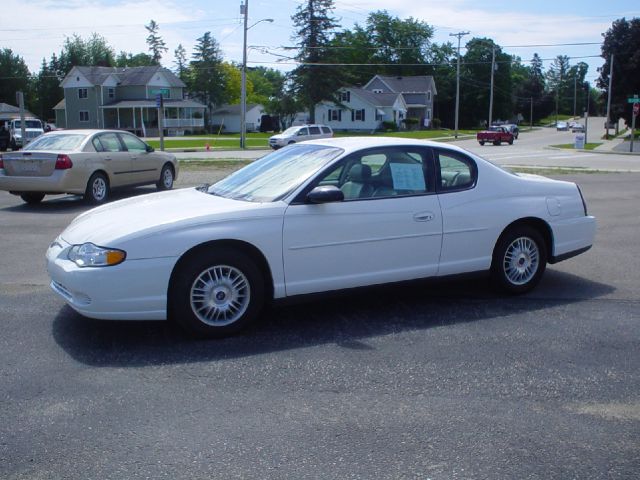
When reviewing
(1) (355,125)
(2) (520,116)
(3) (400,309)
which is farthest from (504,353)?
(2) (520,116)

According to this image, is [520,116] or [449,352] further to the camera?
[520,116]

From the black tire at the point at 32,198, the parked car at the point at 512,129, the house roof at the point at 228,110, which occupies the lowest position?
the black tire at the point at 32,198

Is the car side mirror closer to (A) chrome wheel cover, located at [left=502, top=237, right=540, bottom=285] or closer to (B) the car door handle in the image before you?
(B) the car door handle

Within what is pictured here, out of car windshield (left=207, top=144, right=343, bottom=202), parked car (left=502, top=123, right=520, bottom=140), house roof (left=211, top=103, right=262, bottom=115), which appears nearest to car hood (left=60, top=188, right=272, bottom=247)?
car windshield (left=207, top=144, right=343, bottom=202)

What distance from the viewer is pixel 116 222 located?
548 centimetres

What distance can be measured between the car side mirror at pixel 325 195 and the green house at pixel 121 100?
2909 inches

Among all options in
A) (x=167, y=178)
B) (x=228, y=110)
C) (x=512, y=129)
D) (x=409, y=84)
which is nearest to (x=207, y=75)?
(x=228, y=110)

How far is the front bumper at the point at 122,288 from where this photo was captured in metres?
5.05

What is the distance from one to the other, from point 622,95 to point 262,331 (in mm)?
73680

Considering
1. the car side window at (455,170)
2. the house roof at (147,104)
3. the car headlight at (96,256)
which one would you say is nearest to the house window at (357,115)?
the house roof at (147,104)

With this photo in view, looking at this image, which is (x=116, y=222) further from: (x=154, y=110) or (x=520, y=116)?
(x=520, y=116)

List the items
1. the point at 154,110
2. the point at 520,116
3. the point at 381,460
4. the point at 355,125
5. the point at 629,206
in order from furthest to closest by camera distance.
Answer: the point at 520,116 < the point at 355,125 < the point at 154,110 < the point at 629,206 < the point at 381,460

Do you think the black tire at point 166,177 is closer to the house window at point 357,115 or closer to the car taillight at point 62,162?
the car taillight at point 62,162

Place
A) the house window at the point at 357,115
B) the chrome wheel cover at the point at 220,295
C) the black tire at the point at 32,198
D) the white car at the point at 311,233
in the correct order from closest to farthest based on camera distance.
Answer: the white car at the point at 311,233, the chrome wheel cover at the point at 220,295, the black tire at the point at 32,198, the house window at the point at 357,115
